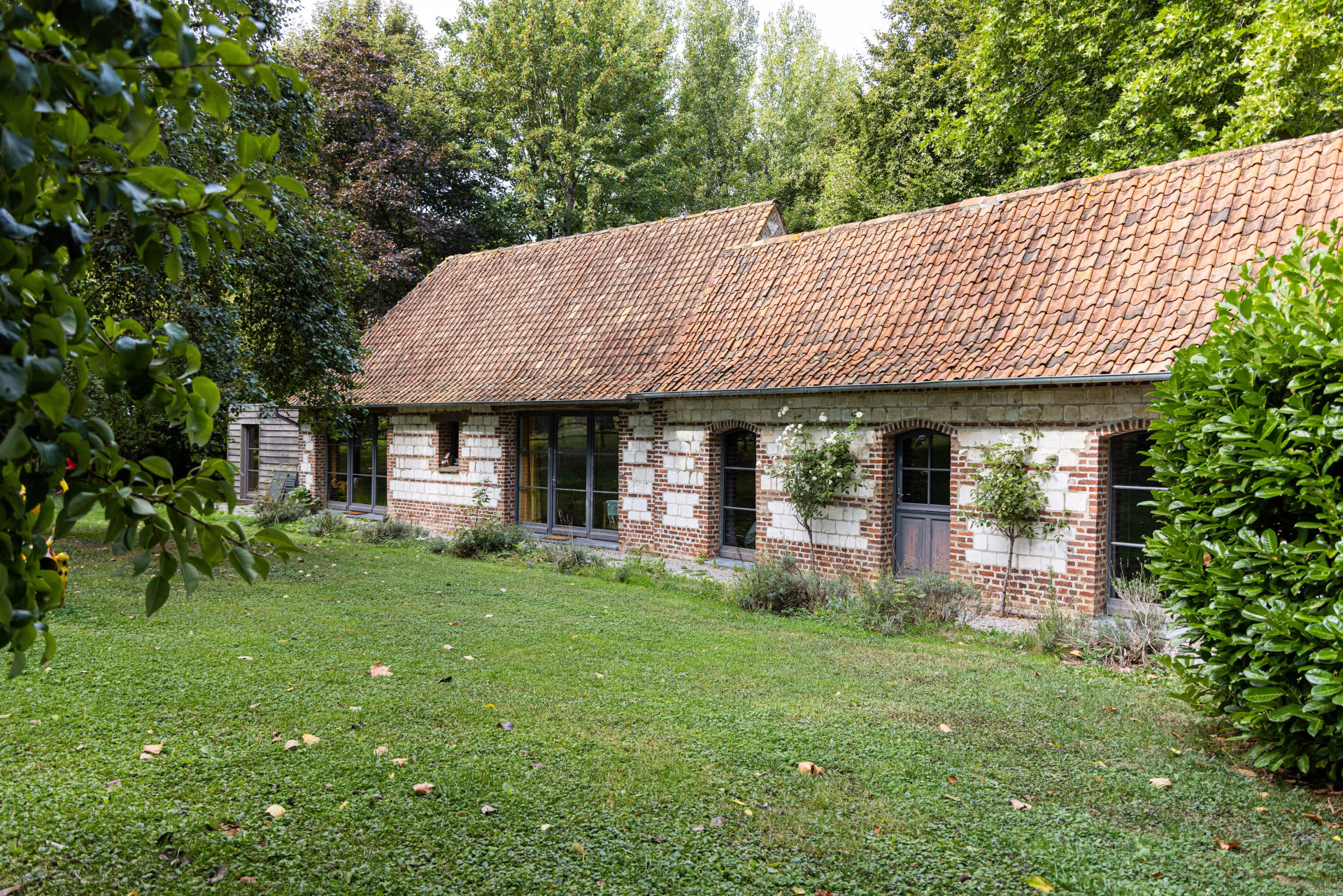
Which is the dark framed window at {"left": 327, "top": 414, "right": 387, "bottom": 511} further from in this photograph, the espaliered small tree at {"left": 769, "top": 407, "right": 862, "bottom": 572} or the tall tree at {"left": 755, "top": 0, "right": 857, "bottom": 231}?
the tall tree at {"left": 755, "top": 0, "right": 857, "bottom": 231}

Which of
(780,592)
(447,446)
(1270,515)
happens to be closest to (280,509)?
(447,446)

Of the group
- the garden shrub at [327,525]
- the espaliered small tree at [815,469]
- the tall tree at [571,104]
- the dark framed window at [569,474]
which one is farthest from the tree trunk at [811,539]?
the tall tree at [571,104]

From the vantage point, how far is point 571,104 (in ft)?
91.4

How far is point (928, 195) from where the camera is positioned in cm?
2220

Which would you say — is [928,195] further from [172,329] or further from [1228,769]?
[172,329]

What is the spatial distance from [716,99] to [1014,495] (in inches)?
1149

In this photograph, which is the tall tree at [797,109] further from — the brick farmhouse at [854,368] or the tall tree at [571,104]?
the brick farmhouse at [854,368]

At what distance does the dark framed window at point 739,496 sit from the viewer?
12953 millimetres

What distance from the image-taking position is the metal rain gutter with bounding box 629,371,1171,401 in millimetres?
8664

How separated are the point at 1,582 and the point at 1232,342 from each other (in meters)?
5.60

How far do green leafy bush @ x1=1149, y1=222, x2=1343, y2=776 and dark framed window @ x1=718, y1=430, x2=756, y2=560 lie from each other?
797cm

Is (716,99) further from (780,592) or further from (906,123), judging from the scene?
(780,592)

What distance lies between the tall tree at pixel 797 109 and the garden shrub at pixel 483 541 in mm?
18386

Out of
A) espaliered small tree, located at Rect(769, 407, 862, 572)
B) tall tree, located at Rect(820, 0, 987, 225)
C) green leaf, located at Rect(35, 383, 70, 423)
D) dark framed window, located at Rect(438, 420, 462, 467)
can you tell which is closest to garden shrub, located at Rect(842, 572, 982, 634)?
espaliered small tree, located at Rect(769, 407, 862, 572)
